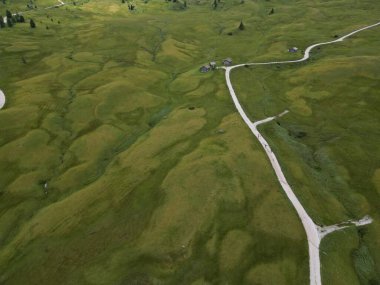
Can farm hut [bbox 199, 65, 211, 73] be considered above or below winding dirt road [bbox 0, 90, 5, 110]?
above

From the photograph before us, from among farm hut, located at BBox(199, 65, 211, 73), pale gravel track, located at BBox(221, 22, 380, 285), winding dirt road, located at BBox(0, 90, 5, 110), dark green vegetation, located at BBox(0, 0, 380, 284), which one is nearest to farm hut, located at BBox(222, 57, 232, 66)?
farm hut, located at BBox(199, 65, 211, 73)

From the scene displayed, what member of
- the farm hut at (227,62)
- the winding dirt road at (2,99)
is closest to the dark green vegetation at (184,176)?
the winding dirt road at (2,99)

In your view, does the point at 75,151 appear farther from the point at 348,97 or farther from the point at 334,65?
the point at 334,65

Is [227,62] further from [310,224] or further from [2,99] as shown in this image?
[310,224]

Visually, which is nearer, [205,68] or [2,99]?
[2,99]

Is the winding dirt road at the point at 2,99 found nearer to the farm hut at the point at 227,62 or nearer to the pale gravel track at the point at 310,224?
the farm hut at the point at 227,62

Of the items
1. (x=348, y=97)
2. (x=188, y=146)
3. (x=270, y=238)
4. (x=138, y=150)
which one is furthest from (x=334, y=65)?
(x=270, y=238)

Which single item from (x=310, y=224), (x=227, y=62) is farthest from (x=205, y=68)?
(x=310, y=224)

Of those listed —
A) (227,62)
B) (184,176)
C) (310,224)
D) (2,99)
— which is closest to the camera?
(310,224)

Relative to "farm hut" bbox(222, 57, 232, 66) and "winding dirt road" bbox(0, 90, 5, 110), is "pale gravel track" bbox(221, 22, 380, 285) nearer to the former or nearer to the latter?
"farm hut" bbox(222, 57, 232, 66)
